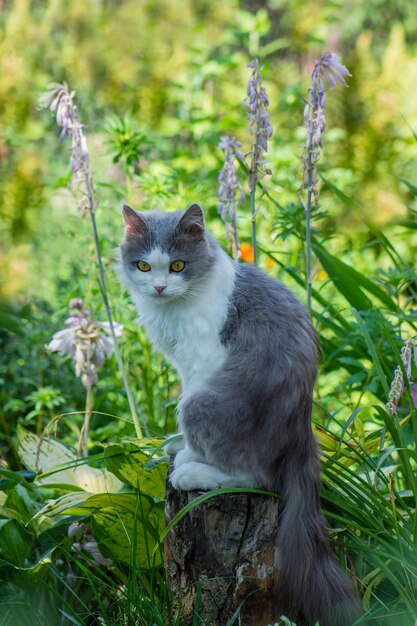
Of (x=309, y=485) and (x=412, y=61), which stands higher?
(x=412, y=61)

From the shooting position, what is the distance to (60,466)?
118 inches

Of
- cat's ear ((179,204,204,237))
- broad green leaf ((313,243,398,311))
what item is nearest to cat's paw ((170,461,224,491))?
cat's ear ((179,204,204,237))

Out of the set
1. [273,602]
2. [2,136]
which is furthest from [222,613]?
[2,136]

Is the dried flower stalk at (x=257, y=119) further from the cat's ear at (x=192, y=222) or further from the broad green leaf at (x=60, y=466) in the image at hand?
the broad green leaf at (x=60, y=466)

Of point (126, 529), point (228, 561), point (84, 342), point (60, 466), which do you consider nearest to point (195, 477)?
point (228, 561)

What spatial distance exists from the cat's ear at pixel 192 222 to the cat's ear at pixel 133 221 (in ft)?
0.46

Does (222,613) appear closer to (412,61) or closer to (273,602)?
(273,602)

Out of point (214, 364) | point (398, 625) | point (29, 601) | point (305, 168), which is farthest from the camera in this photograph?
point (305, 168)

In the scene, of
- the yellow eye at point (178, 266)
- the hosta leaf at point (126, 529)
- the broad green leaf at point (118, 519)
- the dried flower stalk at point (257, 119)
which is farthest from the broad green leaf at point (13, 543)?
the dried flower stalk at point (257, 119)

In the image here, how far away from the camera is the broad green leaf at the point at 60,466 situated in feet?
10.0

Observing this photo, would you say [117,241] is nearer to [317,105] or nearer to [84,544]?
[317,105]

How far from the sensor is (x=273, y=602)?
8.14 feet

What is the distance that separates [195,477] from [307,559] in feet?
1.36

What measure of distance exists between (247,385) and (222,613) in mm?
691
